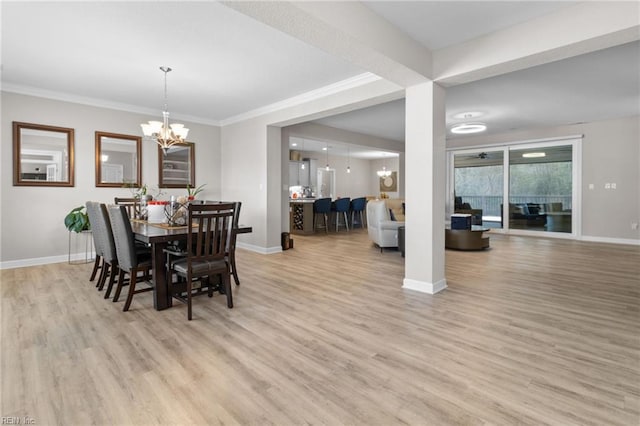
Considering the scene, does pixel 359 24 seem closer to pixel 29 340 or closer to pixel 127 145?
pixel 29 340

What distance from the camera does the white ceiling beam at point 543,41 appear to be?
7.82 ft

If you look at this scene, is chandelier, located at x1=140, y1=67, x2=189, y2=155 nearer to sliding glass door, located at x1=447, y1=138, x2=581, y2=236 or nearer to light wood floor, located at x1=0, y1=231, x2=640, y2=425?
light wood floor, located at x1=0, y1=231, x2=640, y2=425

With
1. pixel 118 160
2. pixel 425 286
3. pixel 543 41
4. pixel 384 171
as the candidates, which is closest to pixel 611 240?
pixel 425 286

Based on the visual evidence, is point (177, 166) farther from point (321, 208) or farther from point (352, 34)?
point (352, 34)

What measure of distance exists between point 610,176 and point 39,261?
10.3 metres

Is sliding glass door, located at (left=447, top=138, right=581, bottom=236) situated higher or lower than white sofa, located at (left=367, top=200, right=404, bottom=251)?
→ higher

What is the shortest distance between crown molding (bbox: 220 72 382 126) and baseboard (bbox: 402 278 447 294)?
244cm

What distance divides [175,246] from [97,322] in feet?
3.15

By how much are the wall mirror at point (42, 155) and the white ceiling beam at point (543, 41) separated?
5.31 meters

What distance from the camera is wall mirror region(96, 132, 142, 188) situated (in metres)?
5.32

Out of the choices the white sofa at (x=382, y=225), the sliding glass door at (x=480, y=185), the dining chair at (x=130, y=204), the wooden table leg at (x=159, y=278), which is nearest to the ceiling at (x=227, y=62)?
the dining chair at (x=130, y=204)

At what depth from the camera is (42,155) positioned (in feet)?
15.8

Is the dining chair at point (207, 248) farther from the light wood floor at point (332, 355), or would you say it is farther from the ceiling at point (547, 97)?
the ceiling at point (547, 97)

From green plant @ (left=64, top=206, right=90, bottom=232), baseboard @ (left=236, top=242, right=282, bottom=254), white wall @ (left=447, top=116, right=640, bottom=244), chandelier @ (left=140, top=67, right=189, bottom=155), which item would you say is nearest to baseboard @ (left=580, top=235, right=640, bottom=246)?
white wall @ (left=447, top=116, right=640, bottom=244)
